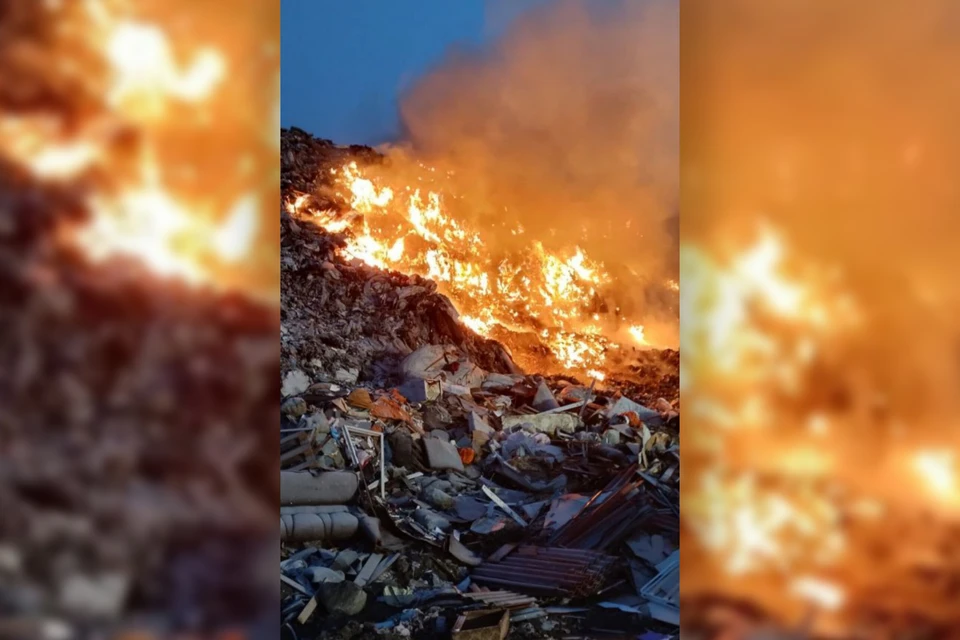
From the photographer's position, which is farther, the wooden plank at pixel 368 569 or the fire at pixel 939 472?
the wooden plank at pixel 368 569

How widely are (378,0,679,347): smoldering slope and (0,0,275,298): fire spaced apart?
175 centimetres

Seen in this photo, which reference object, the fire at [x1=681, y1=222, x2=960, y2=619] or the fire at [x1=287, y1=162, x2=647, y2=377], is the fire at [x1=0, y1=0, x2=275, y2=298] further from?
the fire at [x1=287, y1=162, x2=647, y2=377]

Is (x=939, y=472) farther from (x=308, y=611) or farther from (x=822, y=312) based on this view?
(x=308, y=611)

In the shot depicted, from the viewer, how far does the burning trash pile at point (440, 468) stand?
3.72 metres

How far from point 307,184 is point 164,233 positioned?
1.96 metres

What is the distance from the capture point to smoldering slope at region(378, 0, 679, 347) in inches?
153

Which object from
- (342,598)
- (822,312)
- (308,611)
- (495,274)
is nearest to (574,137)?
(495,274)

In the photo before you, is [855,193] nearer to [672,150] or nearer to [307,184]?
[672,150]

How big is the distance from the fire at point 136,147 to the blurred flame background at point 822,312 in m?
1.62

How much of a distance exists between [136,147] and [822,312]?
2.35m

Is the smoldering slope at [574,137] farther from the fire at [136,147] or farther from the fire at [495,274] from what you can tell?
the fire at [136,147]

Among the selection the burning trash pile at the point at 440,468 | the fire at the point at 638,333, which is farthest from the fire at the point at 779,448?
the fire at the point at 638,333

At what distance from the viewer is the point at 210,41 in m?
2.30

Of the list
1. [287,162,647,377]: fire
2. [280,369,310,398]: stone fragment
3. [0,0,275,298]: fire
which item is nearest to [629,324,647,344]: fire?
[287,162,647,377]: fire
